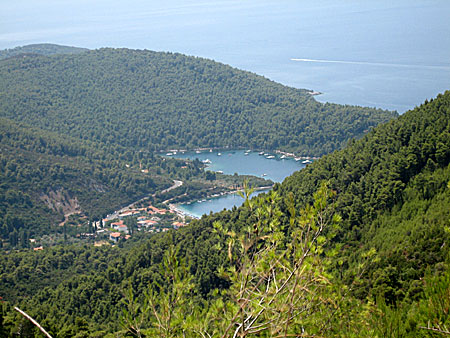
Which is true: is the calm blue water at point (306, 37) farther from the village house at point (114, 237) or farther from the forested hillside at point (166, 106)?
the village house at point (114, 237)

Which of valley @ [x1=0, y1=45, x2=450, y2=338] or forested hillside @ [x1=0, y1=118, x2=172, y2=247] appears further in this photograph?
forested hillside @ [x1=0, y1=118, x2=172, y2=247]

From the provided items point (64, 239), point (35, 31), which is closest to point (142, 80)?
point (64, 239)

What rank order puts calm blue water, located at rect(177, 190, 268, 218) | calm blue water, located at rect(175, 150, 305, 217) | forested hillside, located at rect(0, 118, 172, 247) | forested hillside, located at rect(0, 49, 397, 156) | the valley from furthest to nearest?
forested hillside, located at rect(0, 49, 397, 156)
calm blue water, located at rect(175, 150, 305, 217)
calm blue water, located at rect(177, 190, 268, 218)
forested hillside, located at rect(0, 118, 172, 247)
the valley

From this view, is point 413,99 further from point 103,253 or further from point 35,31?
point 35,31

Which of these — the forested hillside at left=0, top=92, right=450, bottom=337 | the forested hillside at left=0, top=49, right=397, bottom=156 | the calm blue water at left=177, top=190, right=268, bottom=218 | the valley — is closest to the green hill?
the valley

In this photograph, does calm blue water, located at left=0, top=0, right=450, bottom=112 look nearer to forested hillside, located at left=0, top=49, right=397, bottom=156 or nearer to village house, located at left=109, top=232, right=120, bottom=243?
forested hillside, located at left=0, top=49, right=397, bottom=156

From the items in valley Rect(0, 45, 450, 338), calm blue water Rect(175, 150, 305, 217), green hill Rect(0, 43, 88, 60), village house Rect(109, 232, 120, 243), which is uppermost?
green hill Rect(0, 43, 88, 60)

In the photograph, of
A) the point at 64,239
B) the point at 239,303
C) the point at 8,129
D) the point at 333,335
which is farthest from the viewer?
the point at 8,129

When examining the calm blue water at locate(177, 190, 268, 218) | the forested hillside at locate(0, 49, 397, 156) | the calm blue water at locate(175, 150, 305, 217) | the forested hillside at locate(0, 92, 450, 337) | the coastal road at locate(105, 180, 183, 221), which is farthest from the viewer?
the forested hillside at locate(0, 49, 397, 156)
